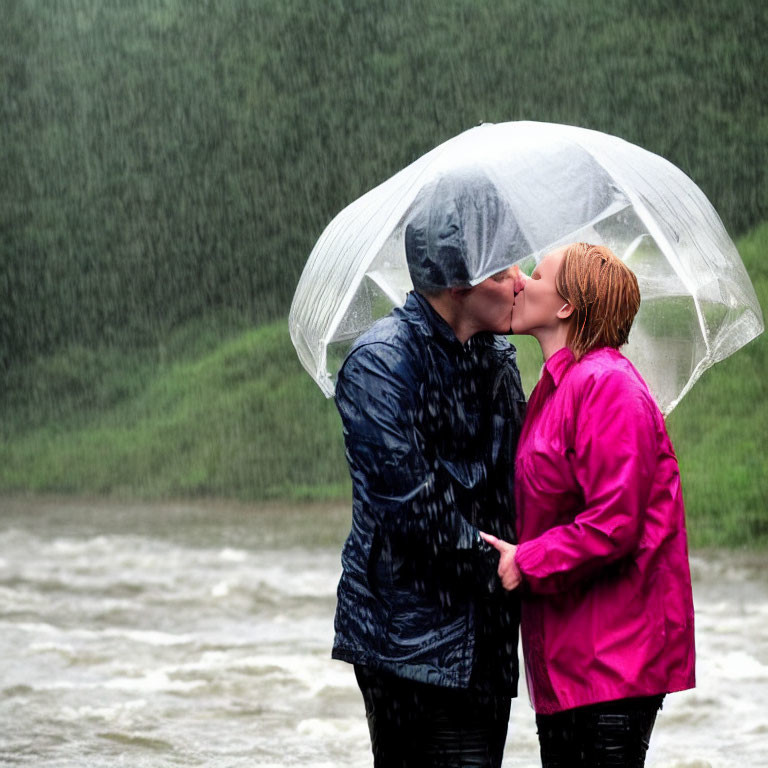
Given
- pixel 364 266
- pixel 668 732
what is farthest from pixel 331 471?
pixel 364 266

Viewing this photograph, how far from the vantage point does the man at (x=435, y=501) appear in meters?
2.38

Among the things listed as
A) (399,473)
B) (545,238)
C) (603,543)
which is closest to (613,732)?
(603,543)

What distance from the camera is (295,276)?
1902 centimetres

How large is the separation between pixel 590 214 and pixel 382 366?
0.51 m

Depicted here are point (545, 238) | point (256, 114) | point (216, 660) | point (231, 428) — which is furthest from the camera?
point (256, 114)

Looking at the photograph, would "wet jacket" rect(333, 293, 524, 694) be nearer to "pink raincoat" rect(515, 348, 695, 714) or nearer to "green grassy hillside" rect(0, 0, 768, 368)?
"pink raincoat" rect(515, 348, 695, 714)

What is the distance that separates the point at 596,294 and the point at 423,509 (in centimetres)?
51

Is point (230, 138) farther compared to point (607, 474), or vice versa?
point (230, 138)

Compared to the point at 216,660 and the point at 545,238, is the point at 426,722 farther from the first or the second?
the point at 216,660

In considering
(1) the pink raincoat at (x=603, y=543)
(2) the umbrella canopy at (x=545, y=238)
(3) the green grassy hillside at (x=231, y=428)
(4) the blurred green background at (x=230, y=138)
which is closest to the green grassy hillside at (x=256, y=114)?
(4) the blurred green background at (x=230, y=138)

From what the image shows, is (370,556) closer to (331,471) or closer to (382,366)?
(382,366)

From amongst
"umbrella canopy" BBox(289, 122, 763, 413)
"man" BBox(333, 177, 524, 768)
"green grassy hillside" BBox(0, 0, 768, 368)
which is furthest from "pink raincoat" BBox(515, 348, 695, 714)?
"green grassy hillside" BBox(0, 0, 768, 368)

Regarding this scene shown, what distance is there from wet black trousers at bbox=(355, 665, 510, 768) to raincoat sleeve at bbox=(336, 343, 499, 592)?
24 cm

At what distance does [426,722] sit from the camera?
8.21 ft
